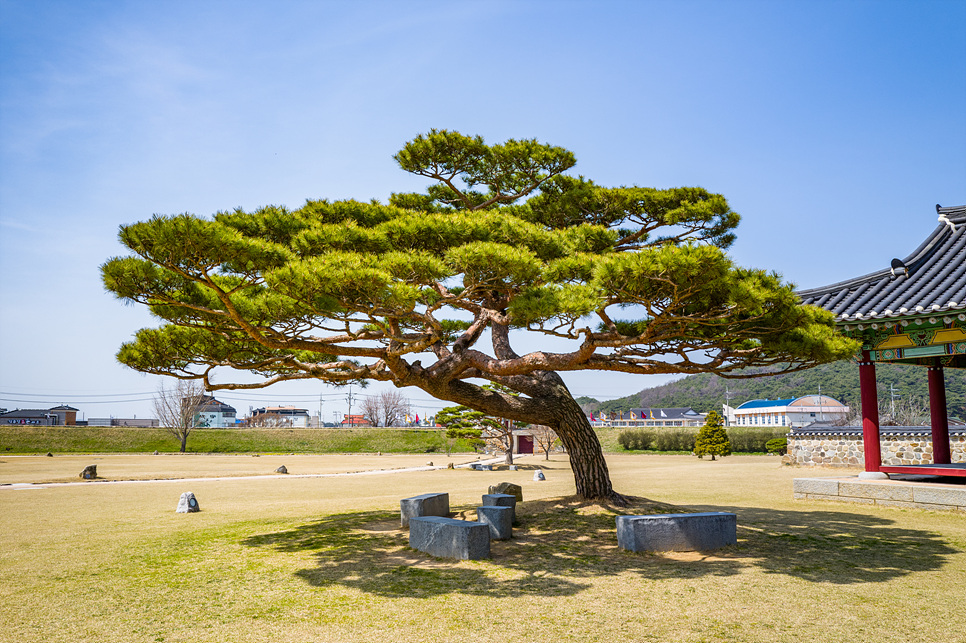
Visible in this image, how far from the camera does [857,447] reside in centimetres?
2039

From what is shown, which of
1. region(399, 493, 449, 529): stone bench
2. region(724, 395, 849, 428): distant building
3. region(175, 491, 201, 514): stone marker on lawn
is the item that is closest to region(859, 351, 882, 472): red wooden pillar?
region(399, 493, 449, 529): stone bench

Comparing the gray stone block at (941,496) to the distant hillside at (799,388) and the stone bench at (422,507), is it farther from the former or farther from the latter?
the distant hillside at (799,388)

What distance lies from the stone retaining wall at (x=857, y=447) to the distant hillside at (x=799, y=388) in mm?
11876

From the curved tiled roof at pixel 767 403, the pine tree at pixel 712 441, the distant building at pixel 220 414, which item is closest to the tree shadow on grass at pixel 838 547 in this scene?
the pine tree at pixel 712 441

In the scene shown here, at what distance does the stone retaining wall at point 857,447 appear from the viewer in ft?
59.9

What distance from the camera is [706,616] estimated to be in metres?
4.50

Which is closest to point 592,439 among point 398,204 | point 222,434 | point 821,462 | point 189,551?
point 398,204

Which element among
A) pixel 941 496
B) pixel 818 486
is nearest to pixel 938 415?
pixel 941 496

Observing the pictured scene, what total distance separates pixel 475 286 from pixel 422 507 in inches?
142

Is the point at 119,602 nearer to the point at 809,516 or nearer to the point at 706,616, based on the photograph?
the point at 706,616

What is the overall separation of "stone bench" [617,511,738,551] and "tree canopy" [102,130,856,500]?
1.94 m

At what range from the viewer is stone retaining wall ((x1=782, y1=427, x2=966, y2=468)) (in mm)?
18266

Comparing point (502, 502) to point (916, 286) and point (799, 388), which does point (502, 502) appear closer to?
point (916, 286)

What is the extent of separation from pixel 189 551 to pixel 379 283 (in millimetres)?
4391
